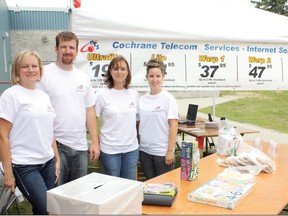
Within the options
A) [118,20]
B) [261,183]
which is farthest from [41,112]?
[118,20]

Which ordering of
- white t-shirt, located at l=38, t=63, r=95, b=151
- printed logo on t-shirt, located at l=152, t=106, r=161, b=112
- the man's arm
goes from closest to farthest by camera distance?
white t-shirt, located at l=38, t=63, r=95, b=151
the man's arm
printed logo on t-shirt, located at l=152, t=106, r=161, b=112

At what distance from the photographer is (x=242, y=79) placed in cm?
532

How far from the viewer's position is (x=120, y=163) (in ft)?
10.1

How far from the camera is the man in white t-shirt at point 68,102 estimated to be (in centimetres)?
273

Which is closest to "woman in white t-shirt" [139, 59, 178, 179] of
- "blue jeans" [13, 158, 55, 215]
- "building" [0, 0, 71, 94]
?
"blue jeans" [13, 158, 55, 215]

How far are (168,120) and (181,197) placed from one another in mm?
1074

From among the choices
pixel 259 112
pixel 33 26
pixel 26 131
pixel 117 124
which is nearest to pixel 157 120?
pixel 117 124

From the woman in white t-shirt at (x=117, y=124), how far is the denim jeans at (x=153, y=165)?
19 cm

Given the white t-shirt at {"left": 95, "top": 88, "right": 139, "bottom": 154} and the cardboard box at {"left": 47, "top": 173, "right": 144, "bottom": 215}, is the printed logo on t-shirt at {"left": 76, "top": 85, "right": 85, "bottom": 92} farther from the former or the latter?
the cardboard box at {"left": 47, "top": 173, "right": 144, "bottom": 215}

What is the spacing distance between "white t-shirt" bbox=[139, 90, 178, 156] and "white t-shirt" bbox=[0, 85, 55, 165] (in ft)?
3.35

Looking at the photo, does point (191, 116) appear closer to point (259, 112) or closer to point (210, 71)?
point (210, 71)

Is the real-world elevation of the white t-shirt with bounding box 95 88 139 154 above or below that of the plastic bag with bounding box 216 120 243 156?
above

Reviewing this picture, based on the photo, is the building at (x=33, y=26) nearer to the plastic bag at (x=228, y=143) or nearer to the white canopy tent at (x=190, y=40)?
the white canopy tent at (x=190, y=40)

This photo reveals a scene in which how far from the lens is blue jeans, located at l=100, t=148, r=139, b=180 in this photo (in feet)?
9.89
